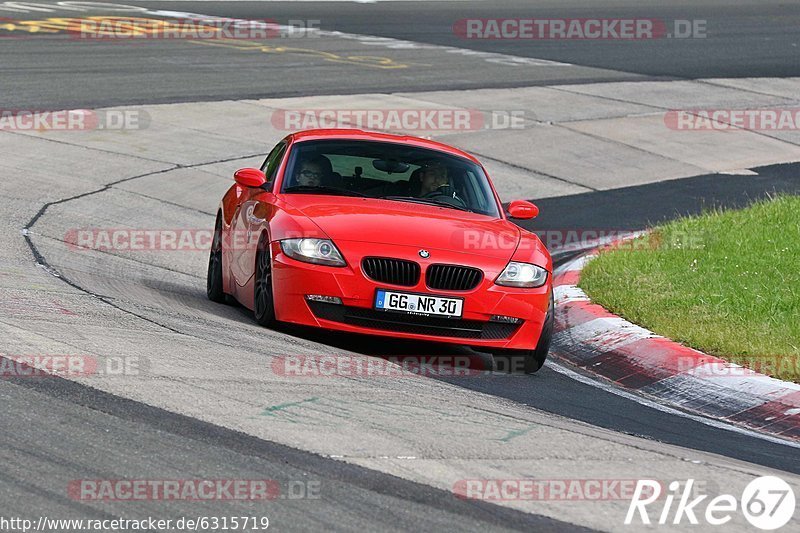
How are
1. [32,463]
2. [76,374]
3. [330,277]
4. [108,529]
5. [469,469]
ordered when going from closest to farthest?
[108,529]
[32,463]
[469,469]
[76,374]
[330,277]

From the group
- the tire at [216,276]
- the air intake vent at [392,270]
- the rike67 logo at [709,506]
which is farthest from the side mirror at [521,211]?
the rike67 logo at [709,506]

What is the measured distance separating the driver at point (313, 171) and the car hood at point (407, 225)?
0.97 feet

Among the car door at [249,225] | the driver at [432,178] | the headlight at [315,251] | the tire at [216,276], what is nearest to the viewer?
the headlight at [315,251]

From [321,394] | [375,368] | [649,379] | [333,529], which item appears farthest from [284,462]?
[649,379]

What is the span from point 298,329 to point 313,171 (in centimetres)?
157

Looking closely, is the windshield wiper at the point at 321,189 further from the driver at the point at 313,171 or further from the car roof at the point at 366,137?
the car roof at the point at 366,137

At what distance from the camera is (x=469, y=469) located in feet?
19.2

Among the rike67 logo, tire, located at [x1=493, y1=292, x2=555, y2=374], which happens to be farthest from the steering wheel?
the rike67 logo

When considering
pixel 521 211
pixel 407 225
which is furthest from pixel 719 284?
pixel 407 225

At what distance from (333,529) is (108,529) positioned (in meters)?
0.78

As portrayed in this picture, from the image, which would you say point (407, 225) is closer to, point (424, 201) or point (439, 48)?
point (424, 201)

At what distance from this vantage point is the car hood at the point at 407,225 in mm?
8789

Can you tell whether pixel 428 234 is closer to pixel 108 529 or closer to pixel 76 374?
pixel 76 374

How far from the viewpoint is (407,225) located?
900cm
